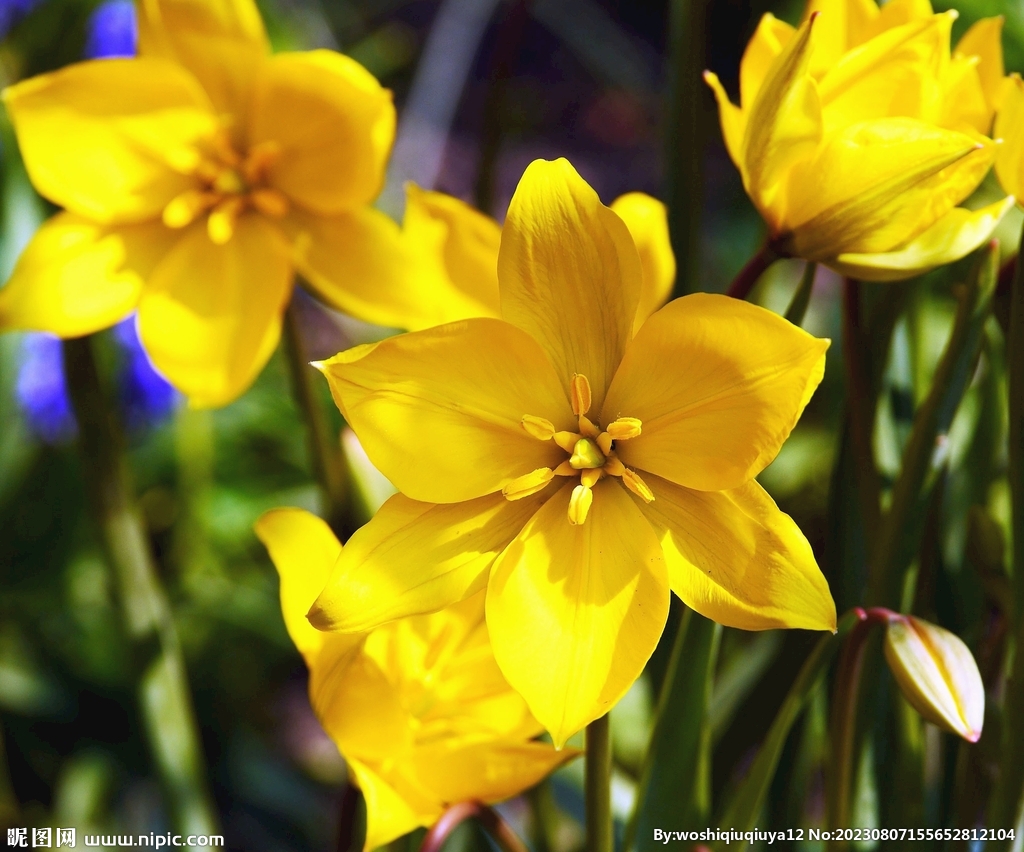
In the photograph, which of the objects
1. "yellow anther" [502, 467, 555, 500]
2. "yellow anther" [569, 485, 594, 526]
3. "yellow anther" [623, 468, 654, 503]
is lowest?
"yellow anther" [569, 485, 594, 526]

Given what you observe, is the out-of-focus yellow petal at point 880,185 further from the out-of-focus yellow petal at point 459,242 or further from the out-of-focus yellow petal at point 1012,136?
the out-of-focus yellow petal at point 459,242

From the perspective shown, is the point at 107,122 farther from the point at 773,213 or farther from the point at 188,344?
the point at 773,213

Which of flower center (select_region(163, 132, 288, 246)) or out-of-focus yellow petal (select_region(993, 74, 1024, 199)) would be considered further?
flower center (select_region(163, 132, 288, 246))

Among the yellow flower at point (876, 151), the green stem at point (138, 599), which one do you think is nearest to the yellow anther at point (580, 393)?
the yellow flower at point (876, 151)

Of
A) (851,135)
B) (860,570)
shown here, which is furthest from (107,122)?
(860,570)

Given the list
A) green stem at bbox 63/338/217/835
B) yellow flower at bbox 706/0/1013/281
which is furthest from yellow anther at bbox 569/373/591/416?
green stem at bbox 63/338/217/835

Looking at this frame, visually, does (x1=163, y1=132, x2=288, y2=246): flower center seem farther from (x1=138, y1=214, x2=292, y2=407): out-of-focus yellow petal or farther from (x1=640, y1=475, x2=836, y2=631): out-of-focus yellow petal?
(x1=640, y1=475, x2=836, y2=631): out-of-focus yellow petal

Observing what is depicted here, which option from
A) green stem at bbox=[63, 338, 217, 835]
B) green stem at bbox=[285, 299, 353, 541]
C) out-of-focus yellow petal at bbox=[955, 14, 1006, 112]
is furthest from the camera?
green stem at bbox=[285, 299, 353, 541]
